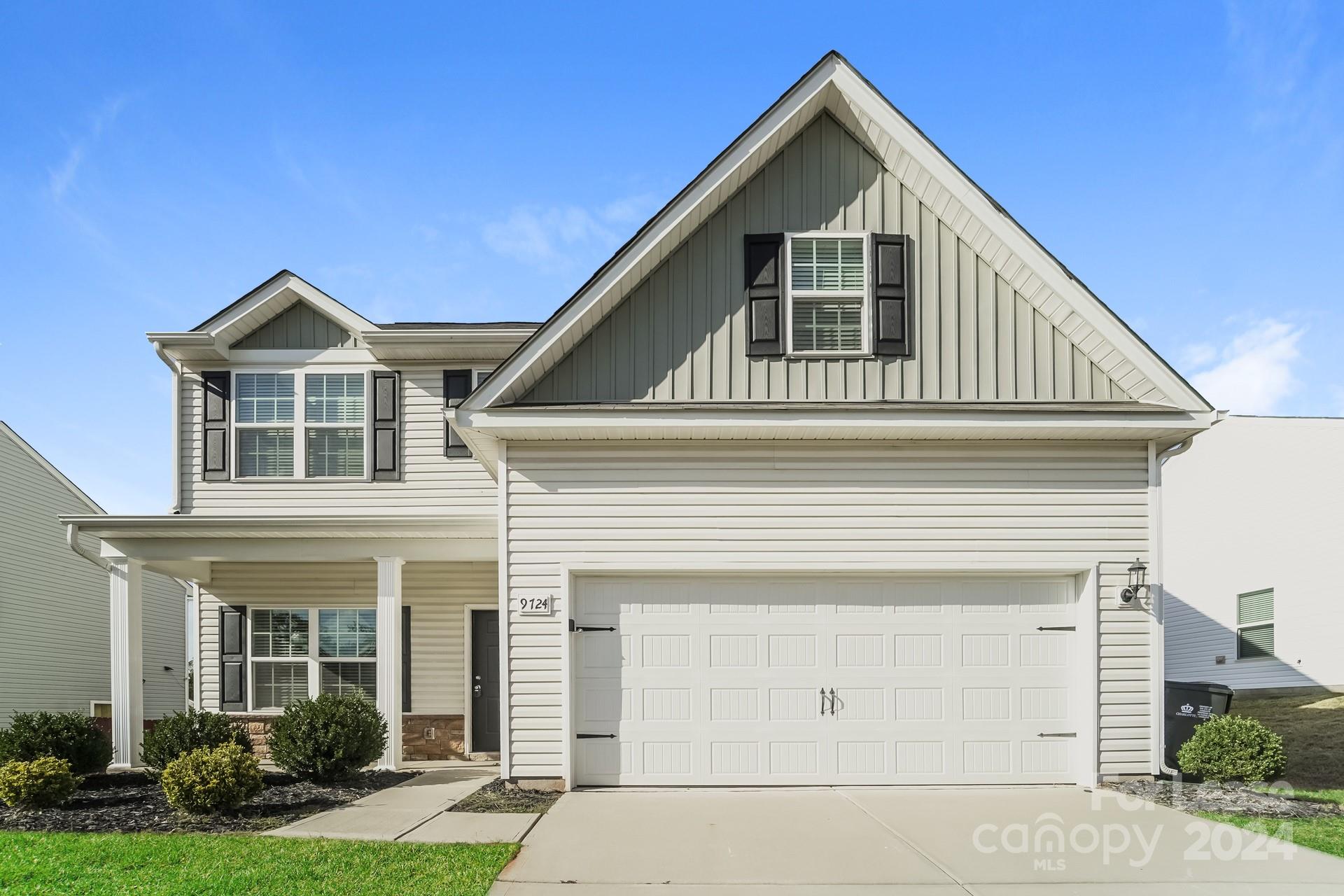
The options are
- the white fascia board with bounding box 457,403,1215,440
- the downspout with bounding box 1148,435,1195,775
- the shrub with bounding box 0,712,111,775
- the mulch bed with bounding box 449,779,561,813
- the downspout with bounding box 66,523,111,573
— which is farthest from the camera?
the downspout with bounding box 66,523,111,573

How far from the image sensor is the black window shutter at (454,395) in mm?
13609

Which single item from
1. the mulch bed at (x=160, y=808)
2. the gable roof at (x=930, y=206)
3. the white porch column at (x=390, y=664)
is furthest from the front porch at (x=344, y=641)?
the gable roof at (x=930, y=206)

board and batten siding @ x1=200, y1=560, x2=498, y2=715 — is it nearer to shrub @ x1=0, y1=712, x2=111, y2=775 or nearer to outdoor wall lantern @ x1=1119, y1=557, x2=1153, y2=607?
shrub @ x1=0, y1=712, x2=111, y2=775

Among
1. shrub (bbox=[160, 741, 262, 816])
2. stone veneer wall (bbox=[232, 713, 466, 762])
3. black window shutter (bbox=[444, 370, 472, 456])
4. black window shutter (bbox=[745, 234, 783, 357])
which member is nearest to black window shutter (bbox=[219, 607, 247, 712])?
stone veneer wall (bbox=[232, 713, 466, 762])

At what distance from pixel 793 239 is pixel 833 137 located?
1.20m

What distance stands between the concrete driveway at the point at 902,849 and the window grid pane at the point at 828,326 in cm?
444

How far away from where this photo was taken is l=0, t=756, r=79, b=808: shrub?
877cm

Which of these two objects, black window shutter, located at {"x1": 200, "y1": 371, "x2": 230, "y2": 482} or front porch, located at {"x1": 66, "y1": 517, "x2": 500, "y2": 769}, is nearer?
front porch, located at {"x1": 66, "y1": 517, "x2": 500, "y2": 769}

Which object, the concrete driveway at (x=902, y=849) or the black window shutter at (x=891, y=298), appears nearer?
the concrete driveway at (x=902, y=849)

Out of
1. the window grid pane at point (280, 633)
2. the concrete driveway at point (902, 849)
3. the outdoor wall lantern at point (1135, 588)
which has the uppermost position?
the outdoor wall lantern at point (1135, 588)

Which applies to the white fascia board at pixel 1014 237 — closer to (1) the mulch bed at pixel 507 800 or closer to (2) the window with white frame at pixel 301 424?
(1) the mulch bed at pixel 507 800

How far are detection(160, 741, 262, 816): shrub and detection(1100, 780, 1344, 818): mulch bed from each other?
317 inches

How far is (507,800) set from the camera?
882 cm

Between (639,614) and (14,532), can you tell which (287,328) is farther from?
(14,532)
